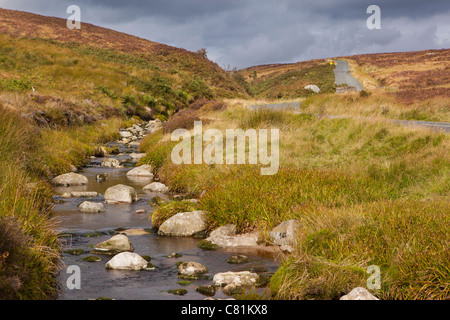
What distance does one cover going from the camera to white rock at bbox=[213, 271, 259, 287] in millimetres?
5591

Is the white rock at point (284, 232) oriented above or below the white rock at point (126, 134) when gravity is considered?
below

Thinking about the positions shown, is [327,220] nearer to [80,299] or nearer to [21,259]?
[80,299]

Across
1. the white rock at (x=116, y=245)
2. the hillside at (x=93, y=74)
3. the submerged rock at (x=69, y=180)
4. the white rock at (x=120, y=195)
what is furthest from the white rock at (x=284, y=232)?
the hillside at (x=93, y=74)

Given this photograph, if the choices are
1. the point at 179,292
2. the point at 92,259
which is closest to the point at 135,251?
the point at 92,259

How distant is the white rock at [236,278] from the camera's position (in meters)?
5.59

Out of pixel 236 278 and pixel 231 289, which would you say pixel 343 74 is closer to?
pixel 236 278

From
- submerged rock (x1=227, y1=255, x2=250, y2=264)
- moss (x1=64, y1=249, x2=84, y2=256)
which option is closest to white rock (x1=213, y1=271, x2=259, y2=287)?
submerged rock (x1=227, y1=255, x2=250, y2=264)

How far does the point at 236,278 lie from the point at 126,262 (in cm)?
170

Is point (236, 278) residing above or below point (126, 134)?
below

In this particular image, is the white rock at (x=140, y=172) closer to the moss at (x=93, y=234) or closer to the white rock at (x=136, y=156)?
the white rock at (x=136, y=156)

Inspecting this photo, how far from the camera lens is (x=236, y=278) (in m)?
5.69

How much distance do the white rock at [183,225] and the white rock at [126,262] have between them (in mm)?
1941

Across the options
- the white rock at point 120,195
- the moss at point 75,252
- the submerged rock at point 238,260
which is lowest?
the submerged rock at point 238,260
